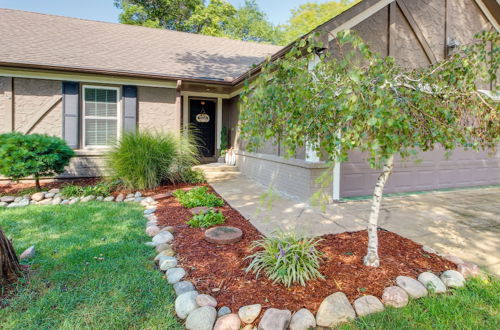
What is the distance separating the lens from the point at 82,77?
730 centimetres

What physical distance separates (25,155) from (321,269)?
568cm

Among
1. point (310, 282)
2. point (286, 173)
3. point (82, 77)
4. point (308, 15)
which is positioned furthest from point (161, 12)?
point (310, 282)

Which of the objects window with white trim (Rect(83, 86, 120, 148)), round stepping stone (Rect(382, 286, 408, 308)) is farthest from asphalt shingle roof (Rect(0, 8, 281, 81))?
round stepping stone (Rect(382, 286, 408, 308))

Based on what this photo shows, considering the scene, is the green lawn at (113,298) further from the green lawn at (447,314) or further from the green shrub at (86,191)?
the green shrub at (86,191)

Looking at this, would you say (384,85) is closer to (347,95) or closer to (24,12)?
(347,95)

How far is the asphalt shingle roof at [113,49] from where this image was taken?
733cm

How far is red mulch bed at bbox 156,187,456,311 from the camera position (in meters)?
2.36

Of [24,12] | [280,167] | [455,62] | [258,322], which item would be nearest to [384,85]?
[455,62]

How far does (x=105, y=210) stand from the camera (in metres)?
4.79

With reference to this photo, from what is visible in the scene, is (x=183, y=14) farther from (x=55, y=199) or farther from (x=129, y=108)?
(x=55, y=199)

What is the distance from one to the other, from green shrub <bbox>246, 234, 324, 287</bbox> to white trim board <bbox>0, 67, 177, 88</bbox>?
21.1 ft

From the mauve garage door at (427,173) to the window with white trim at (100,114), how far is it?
5.81 m

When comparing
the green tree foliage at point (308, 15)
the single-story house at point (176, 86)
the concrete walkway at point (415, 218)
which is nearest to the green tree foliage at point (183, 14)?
the green tree foliage at point (308, 15)

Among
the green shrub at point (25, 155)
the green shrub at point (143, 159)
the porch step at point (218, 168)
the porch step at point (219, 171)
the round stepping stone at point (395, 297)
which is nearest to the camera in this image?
the round stepping stone at point (395, 297)
